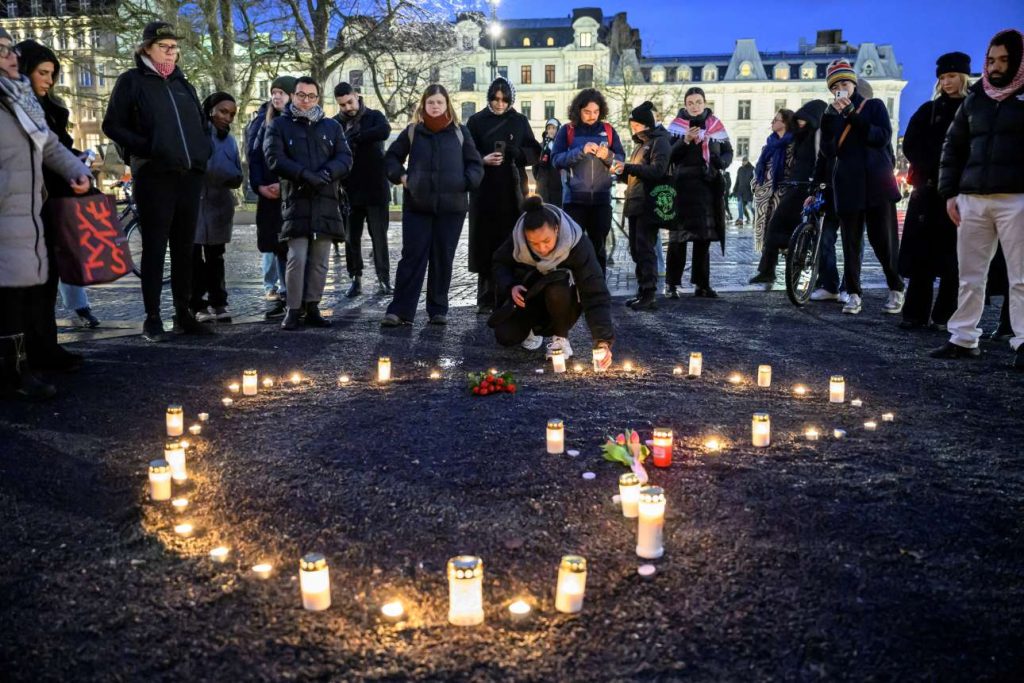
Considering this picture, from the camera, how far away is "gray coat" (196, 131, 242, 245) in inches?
337

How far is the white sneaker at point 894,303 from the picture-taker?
9117mm

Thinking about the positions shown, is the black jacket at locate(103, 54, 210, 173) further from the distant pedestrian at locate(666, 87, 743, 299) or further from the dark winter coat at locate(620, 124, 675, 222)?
the distant pedestrian at locate(666, 87, 743, 299)

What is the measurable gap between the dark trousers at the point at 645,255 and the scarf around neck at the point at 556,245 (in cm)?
309

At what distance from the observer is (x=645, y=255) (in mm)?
9461

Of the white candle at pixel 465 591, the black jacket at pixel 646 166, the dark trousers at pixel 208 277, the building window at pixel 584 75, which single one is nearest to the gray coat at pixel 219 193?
the dark trousers at pixel 208 277

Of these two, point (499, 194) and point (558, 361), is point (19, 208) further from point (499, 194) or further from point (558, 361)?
point (499, 194)

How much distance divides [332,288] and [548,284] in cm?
526

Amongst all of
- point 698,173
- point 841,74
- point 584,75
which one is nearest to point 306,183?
point 698,173

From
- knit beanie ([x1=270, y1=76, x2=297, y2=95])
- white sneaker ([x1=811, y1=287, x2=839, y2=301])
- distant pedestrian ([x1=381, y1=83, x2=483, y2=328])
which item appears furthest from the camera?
white sneaker ([x1=811, y1=287, x2=839, y2=301])

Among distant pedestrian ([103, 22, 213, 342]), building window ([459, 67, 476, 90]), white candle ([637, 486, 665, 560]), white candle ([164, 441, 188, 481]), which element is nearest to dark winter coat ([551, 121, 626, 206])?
distant pedestrian ([103, 22, 213, 342])

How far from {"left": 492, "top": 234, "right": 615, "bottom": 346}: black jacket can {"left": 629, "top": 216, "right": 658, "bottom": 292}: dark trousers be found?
9.61ft

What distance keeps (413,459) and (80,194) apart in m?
3.49

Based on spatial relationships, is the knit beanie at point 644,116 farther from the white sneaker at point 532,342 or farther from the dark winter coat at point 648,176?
the white sneaker at point 532,342

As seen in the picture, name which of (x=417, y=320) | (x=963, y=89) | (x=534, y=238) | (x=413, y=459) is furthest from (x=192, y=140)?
(x=963, y=89)
